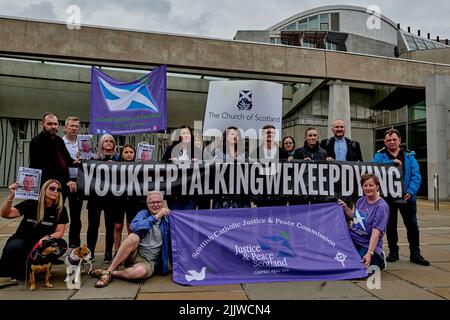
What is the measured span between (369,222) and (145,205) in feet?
9.94

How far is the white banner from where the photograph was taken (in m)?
6.18

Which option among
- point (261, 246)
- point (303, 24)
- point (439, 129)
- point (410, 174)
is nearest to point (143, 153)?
point (261, 246)

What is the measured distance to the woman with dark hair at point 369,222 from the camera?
4562 mm

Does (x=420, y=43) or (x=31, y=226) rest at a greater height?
(x=420, y=43)

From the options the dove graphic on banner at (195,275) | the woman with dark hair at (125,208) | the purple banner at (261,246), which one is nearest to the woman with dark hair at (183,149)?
the woman with dark hair at (125,208)

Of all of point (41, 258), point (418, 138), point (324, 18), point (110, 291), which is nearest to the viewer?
point (110, 291)

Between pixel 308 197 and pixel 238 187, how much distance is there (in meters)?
0.99

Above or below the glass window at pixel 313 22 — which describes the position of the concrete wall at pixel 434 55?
below

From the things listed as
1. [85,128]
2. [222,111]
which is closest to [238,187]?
[222,111]

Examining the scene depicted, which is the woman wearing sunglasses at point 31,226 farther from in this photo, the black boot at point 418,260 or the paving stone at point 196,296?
the black boot at point 418,260

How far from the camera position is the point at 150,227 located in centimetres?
447

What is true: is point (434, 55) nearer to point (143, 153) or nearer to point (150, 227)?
point (143, 153)

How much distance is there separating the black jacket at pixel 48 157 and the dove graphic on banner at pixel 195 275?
7.30ft
